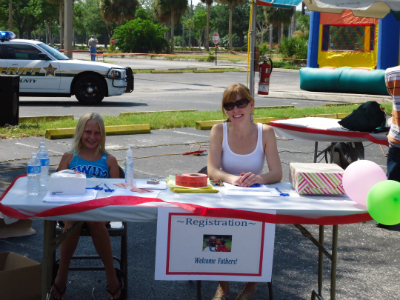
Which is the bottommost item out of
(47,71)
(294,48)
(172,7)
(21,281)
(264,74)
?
(21,281)

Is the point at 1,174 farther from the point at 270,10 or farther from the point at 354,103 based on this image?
the point at 270,10

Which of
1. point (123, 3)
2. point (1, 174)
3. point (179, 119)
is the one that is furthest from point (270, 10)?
point (1, 174)

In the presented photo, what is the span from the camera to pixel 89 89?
15039 millimetres

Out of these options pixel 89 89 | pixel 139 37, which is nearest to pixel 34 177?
pixel 89 89

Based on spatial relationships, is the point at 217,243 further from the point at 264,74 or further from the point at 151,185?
the point at 264,74

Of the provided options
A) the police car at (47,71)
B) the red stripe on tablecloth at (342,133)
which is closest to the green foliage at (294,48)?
the police car at (47,71)

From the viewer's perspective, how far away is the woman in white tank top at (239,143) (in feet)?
13.3

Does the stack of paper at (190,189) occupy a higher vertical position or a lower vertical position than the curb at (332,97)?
higher

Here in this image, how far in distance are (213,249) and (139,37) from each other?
4792cm

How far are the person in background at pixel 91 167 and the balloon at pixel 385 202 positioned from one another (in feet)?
5.68

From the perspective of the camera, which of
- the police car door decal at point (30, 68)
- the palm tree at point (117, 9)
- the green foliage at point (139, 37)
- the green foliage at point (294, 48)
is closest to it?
the police car door decal at point (30, 68)

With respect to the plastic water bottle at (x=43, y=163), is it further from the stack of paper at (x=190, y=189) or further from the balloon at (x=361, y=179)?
the balloon at (x=361, y=179)

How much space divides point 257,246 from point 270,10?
203ft

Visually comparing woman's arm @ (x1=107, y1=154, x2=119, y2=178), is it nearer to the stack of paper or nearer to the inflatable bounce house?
the stack of paper
